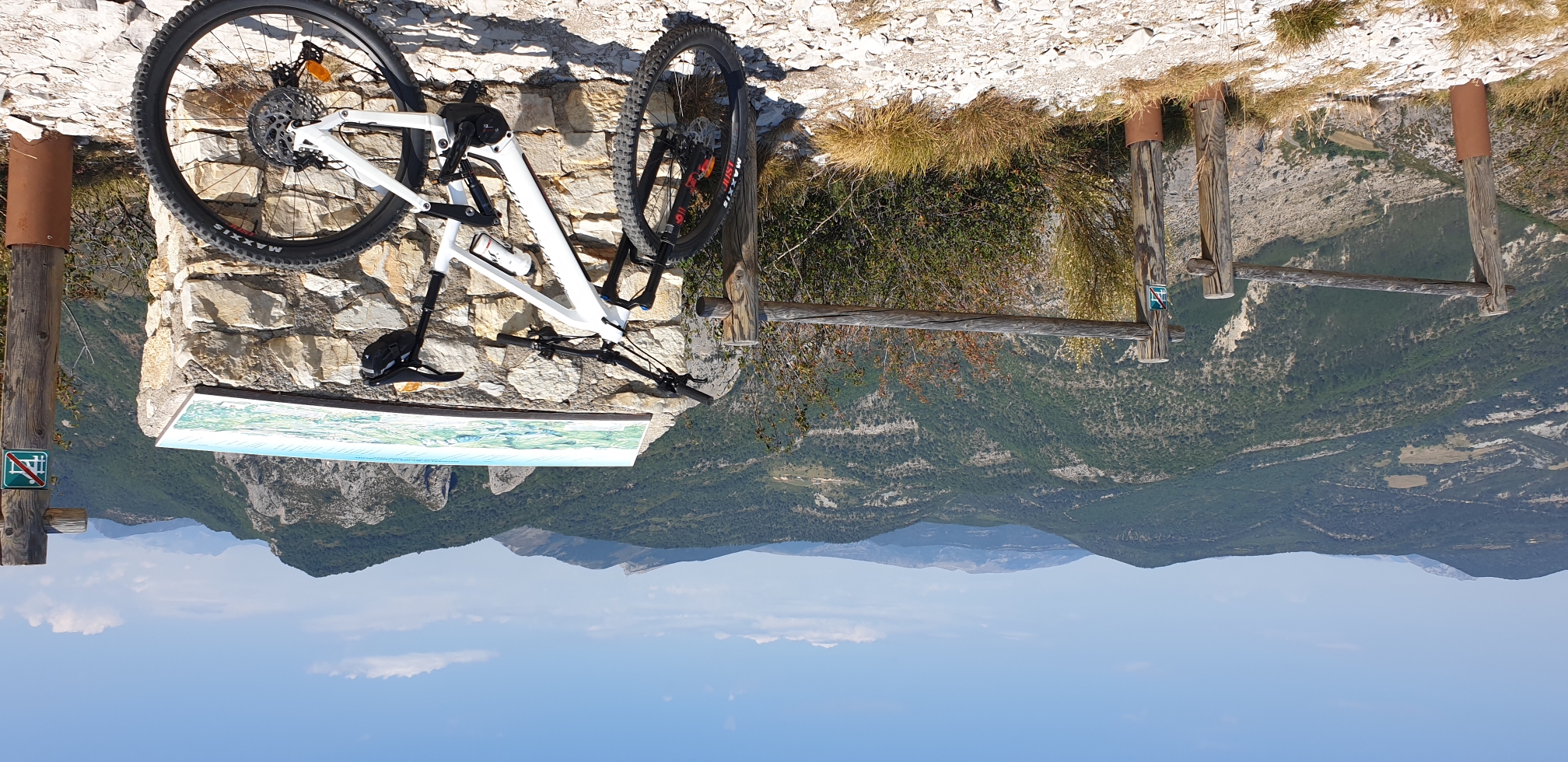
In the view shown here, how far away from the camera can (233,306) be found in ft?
15.8

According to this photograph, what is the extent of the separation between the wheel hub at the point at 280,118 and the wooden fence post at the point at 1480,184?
8.73m

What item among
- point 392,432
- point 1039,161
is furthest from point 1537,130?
point 392,432

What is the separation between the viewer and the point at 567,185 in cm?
555

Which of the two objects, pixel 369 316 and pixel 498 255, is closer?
pixel 498 255

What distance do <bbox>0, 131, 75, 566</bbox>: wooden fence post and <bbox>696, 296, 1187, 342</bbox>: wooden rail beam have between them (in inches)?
168

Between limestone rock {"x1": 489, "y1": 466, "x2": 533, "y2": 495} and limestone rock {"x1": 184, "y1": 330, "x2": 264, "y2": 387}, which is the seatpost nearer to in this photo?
limestone rock {"x1": 184, "y1": 330, "x2": 264, "y2": 387}

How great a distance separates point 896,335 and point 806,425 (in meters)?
1.56

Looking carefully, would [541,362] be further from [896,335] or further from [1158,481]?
[1158,481]

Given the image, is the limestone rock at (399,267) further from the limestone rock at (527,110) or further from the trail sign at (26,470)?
the trail sign at (26,470)

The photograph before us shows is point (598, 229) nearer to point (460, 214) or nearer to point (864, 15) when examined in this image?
point (460, 214)

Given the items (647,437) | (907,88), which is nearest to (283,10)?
(647,437)

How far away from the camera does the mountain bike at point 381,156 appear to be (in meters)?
3.93

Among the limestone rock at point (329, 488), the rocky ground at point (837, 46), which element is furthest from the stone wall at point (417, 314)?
the limestone rock at point (329, 488)

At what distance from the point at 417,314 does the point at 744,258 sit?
83.3 inches
